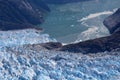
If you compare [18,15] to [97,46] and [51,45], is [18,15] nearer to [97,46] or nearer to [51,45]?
[51,45]

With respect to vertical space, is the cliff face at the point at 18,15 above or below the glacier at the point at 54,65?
below

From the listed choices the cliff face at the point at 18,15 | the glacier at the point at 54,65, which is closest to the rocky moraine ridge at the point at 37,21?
the cliff face at the point at 18,15

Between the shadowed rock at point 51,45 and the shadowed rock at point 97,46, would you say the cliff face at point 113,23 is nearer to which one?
the shadowed rock at point 97,46

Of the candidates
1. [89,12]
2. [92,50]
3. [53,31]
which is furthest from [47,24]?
[92,50]

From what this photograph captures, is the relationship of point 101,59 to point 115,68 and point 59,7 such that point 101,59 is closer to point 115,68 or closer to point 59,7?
point 115,68

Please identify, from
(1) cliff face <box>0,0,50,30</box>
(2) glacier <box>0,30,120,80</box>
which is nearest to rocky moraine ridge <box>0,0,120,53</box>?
(1) cliff face <box>0,0,50,30</box>

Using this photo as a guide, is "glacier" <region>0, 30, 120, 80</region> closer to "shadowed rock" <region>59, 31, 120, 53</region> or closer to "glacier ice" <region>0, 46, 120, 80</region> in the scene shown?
"glacier ice" <region>0, 46, 120, 80</region>

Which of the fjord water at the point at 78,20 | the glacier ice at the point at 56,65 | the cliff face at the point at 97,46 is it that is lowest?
the fjord water at the point at 78,20
